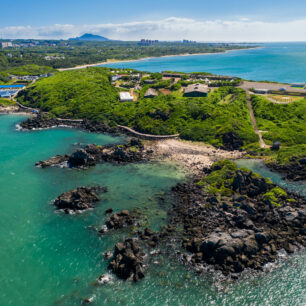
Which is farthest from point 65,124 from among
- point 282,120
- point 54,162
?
point 282,120

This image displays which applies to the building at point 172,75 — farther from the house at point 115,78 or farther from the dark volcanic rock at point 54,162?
the dark volcanic rock at point 54,162

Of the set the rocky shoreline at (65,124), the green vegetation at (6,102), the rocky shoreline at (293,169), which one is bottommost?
the rocky shoreline at (293,169)

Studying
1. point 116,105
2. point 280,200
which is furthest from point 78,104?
point 280,200

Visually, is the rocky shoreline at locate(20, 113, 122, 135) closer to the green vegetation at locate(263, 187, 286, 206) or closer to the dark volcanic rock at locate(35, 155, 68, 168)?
the dark volcanic rock at locate(35, 155, 68, 168)

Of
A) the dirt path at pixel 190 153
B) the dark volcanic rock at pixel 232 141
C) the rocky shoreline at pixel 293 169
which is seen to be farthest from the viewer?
the dark volcanic rock at pixel 232 141

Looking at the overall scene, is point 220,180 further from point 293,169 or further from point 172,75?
point 172,75

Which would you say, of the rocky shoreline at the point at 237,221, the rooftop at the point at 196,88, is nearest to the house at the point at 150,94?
the rooftop at the point at 196,88

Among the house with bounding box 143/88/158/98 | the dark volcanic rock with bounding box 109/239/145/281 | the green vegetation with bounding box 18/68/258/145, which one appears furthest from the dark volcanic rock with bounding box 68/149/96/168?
the house with bounding box 143/88/158/98

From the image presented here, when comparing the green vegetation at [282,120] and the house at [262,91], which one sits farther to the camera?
the house at [262,91]
